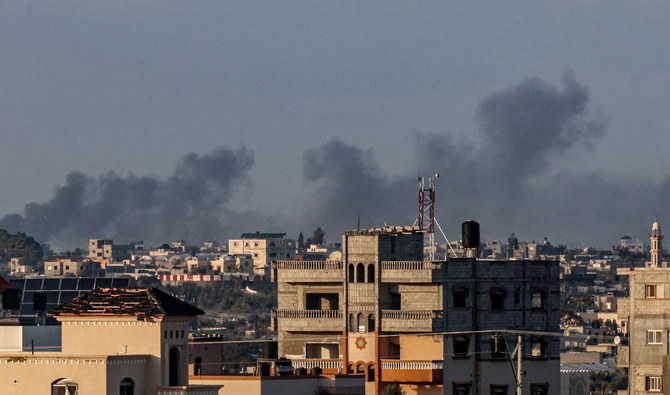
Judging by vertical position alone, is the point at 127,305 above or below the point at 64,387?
above

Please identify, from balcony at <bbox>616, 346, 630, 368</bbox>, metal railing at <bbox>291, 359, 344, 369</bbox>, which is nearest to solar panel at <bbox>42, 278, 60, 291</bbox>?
metal railing at <bbox>291, 359, 344, 369</bbox>

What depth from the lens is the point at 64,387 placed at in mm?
84312

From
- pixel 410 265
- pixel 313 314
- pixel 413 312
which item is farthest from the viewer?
pixel 313 314

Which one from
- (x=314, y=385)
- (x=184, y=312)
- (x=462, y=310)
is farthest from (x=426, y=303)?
(x=184, y=312)

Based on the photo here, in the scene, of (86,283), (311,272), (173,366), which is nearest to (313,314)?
(311,272)

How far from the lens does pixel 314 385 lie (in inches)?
4456

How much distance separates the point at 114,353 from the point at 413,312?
57552mm

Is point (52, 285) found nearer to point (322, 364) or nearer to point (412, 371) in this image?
point (322, 364)

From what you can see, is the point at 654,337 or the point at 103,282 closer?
the point at 654,337

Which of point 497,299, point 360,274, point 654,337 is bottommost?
point 654,337

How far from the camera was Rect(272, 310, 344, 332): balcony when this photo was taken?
Answer: 14488 cm

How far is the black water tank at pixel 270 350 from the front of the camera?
141 meters

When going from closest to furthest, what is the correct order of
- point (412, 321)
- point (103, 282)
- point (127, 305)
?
point (127, 305) < point (412, 321) < point (103, 282)

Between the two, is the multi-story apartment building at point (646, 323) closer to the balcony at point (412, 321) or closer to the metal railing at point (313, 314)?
the balcony at point (412, 321)
